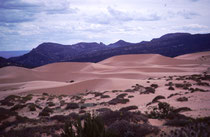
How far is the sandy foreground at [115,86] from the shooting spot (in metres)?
12.8

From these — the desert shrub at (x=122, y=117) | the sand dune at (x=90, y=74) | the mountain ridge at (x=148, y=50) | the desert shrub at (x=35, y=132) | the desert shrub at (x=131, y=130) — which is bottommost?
the sand dune at (x=90, y=74)

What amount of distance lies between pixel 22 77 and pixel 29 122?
38409 millimetres

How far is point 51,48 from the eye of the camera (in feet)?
500

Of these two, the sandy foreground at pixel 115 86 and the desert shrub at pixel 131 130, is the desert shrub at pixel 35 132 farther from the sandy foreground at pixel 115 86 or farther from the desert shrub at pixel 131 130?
the sandy foreground at pixel 115 86

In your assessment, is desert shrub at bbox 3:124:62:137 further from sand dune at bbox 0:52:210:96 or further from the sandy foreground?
sand dune at bbox 0:52:210:96

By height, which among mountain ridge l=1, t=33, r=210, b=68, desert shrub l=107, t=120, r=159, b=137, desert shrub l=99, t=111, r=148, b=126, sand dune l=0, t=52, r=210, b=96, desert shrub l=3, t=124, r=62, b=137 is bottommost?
sand dune l=0, t=52, r=210, b=96

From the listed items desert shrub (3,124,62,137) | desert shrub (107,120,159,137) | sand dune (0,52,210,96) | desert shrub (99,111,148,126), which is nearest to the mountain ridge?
sand dune (0,52,210,96)

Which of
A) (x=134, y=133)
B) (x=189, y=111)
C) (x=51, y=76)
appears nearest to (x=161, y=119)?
(x=189, y=111)

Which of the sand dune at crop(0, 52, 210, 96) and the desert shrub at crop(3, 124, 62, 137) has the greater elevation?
the desert shrub at crop(3, 124, 62, 137)

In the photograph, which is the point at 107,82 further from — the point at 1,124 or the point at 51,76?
the point at 51,76

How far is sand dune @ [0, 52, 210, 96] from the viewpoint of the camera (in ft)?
90.7

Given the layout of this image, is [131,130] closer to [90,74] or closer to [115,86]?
[115,86]

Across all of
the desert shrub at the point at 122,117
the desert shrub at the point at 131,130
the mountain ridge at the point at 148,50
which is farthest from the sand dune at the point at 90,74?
the mountain ridge at the point at 148,50

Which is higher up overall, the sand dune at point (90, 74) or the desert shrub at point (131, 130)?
the desert shrub at point (131, 130)
